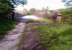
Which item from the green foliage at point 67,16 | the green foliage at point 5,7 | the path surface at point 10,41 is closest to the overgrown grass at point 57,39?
the green foliage at point 67,16

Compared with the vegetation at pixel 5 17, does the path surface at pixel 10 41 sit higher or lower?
lower

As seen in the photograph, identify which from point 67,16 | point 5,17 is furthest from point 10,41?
point 5,17

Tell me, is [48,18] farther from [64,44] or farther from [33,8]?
[64,44]

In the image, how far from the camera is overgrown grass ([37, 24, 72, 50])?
3.49 m

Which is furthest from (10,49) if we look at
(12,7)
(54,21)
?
(12,7)

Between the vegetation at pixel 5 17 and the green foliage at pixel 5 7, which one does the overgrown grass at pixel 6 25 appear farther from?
the green foliage at pixel 5 7

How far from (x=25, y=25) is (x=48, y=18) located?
158cm

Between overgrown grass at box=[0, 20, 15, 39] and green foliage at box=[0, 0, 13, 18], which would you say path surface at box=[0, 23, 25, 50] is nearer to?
overgrown grass at box=[0, 20, 15, 39]

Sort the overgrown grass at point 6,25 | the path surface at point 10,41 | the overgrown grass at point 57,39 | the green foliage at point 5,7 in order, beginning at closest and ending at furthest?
the overgrown grass at point 57,39, the path surface at point 10,41, the green foliage at point 5,7, the overgrown grass at point 6,25

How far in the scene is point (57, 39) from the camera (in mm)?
3781

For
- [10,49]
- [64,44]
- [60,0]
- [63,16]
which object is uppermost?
[60,0]

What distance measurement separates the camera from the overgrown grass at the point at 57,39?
3492 mm

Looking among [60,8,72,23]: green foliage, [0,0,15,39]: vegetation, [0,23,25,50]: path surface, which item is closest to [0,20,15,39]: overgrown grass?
[0,0,15,39]: vegetation

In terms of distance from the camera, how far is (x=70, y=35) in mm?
3916
